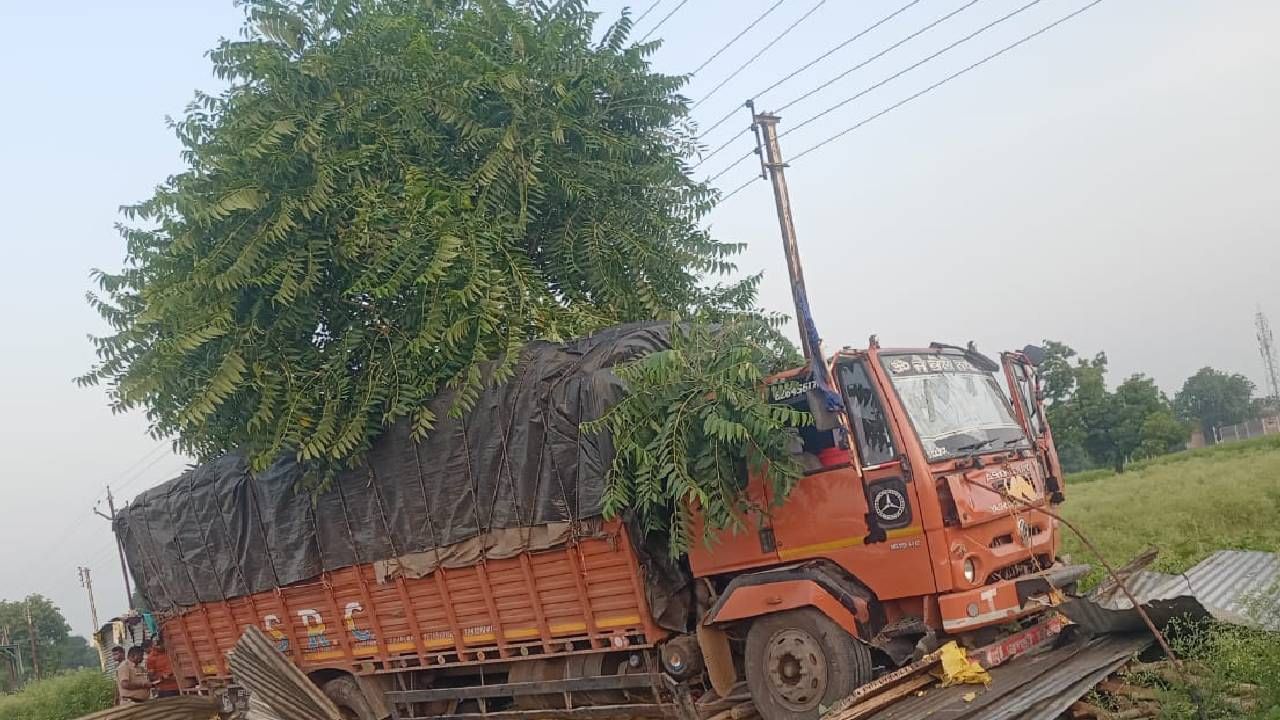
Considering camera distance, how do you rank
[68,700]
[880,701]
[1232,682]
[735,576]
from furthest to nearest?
[68,700]
[735,576]
[880,701]
[1232,682]

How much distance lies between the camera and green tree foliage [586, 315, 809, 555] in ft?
19.7

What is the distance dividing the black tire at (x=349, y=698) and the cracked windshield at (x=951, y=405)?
6.16 metres

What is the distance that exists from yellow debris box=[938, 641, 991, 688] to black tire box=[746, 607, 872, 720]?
493 mm

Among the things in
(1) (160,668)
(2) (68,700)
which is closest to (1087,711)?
(1) (160,668)

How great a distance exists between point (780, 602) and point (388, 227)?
190 inches

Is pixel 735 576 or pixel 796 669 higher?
pixel 735 576

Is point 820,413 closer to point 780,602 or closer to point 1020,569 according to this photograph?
point 780,602

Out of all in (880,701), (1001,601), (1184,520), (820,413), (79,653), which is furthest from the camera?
(79,653)

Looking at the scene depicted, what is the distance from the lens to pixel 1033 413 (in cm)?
716

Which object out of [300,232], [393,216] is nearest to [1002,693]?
[393,216]

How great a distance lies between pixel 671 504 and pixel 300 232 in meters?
4.40

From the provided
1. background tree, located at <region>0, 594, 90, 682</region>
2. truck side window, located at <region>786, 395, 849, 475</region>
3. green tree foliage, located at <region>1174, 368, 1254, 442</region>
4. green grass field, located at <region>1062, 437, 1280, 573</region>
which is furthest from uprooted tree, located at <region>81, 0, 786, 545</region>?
green tree foliage, located at <region>1174, 368, 1254, 442</region>

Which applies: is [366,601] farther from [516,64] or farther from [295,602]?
[516,64]

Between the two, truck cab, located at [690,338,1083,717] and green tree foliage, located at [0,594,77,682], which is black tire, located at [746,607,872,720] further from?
green tree foliage, located at [0,594,77,682]
